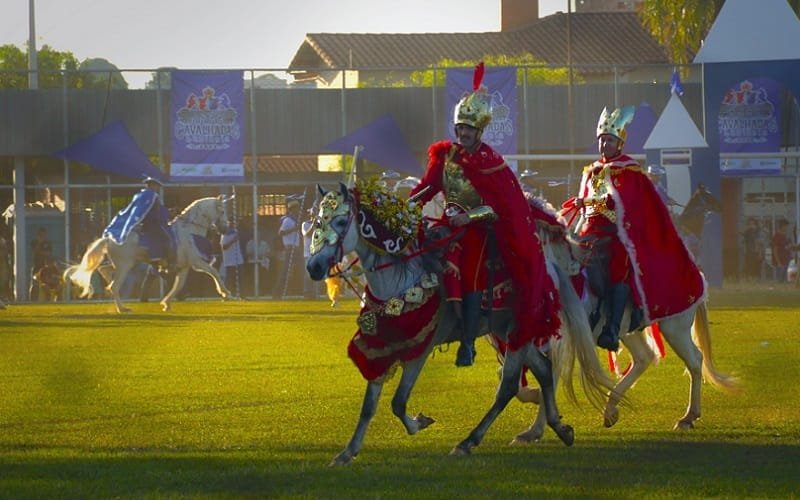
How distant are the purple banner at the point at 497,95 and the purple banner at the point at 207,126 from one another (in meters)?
4.80

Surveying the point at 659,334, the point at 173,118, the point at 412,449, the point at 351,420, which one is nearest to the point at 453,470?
the point at 412,449

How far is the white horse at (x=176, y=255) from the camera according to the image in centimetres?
3112

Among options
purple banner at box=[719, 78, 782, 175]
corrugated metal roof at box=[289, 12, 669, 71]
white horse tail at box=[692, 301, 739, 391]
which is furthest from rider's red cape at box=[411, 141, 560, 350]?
corrugated metal roof at box=[289, 12, 669, 71]

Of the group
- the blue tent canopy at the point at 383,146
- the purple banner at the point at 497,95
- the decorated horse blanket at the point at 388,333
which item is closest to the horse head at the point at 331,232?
the decorated horse blanket at the point at 388,333

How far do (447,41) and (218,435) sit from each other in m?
71.5

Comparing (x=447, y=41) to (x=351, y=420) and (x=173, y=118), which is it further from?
(x=351, y=420)

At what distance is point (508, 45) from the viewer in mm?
80750

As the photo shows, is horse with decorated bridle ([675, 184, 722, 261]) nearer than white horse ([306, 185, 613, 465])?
No

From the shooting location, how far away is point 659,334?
520 inches

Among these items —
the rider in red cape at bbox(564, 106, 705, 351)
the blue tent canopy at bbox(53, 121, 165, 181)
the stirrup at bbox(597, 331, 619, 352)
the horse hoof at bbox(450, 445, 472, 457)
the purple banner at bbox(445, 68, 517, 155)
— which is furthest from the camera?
the purple banner at bbox(445, 68, 517, 155)

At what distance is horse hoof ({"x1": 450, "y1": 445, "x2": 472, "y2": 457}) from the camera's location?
10.3 m

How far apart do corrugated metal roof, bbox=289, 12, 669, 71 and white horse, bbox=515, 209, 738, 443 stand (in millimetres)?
64675

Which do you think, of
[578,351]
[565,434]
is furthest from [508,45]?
[565,434]

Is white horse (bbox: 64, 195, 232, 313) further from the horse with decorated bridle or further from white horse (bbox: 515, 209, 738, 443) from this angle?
white horse (bbox: 515, 209, 738, 443)
